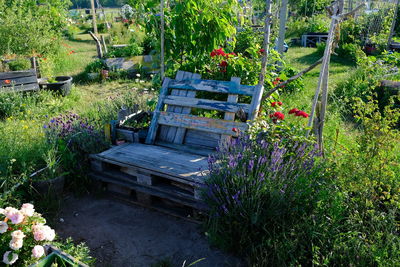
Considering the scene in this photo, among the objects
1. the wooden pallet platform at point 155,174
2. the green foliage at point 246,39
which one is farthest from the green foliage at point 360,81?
the wooden pallet platform at point 155,174

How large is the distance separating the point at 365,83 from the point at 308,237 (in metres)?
4.93

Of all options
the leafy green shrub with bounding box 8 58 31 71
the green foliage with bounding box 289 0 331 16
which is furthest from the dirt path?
the green foliage with bounding box 289 0 331 16

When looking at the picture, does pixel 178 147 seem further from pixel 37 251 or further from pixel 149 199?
pixel 37 251

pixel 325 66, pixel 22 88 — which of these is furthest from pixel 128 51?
pixel 325 66

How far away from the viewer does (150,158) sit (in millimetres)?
3809

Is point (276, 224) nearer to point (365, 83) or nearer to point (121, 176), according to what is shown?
point (121, 176)

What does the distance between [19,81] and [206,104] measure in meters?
4.79

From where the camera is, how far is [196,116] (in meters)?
4.11

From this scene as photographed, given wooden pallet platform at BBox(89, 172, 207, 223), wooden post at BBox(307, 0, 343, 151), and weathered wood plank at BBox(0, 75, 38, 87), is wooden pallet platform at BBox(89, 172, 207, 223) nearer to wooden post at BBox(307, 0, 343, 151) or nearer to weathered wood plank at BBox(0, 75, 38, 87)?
wooden post at BBox(307, 0, 343, 151)

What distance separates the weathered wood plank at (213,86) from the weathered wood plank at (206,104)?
0.43ft

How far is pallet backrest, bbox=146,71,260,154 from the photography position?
12.8 feet

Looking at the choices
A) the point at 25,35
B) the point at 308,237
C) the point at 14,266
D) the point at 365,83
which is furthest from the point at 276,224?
the point at 25,35

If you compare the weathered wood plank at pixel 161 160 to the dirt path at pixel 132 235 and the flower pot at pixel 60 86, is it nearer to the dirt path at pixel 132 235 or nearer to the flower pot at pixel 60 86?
the dirt path at pixel 132 235

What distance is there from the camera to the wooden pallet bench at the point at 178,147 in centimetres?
350
